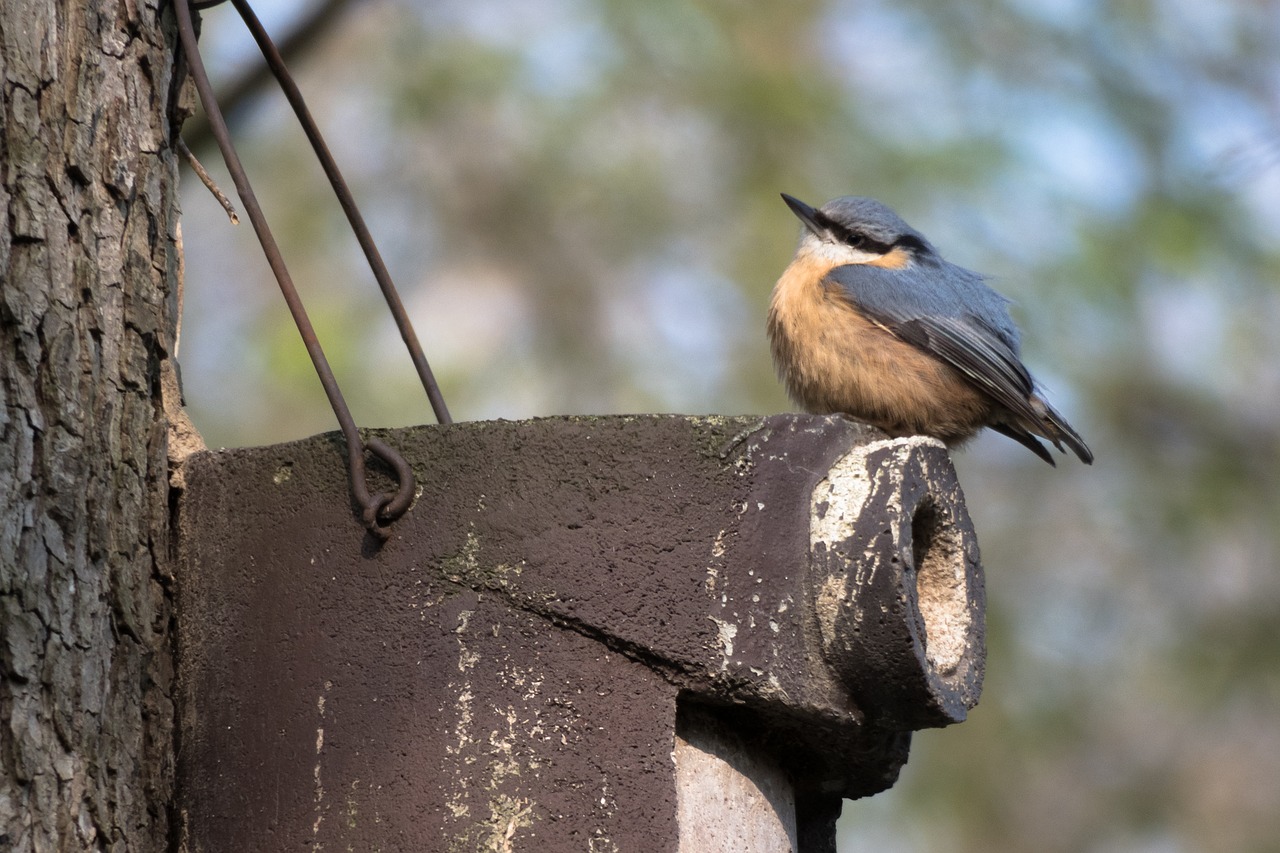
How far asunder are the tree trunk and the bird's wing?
205 cm

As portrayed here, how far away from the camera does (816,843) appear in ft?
10.3

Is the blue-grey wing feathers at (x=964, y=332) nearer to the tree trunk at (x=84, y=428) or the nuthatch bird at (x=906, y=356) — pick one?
the nuthatch bird at (x=906, y=356)

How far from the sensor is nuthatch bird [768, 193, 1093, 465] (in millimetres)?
4051

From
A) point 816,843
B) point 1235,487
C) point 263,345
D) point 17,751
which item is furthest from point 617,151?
point 17,751

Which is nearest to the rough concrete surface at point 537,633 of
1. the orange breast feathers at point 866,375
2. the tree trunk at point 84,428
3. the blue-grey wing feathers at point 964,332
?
the tree trunk at point 84,428

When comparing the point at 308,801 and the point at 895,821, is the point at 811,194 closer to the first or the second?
the point at 895,821

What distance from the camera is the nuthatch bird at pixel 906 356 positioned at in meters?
4.05

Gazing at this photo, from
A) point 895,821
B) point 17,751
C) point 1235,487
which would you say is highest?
point 1235,487

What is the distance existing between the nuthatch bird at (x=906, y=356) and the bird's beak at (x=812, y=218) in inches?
17.1

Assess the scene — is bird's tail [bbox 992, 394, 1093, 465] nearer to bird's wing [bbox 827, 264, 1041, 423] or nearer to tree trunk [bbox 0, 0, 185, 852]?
bird's wing [bbox 827, 264, 1041, 423]

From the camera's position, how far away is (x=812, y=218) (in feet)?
16.1

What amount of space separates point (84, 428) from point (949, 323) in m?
2.47

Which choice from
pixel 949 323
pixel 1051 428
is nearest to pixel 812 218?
pixel 949 323

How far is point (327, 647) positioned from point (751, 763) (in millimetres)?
764
